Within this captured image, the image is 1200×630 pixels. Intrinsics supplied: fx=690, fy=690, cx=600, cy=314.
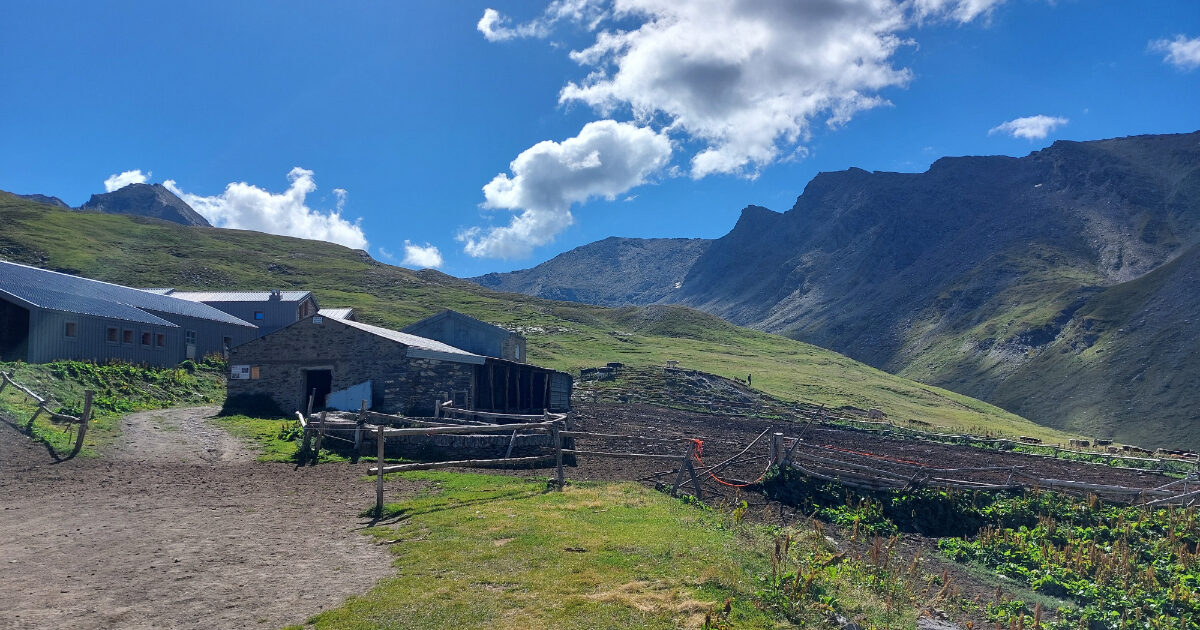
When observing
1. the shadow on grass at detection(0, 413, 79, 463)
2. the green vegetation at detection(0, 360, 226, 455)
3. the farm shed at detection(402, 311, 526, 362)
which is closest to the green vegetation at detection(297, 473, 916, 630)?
the shadow on grass at detection(0, 413, 79, 463)

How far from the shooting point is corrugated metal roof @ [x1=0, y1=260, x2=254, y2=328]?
1390 inches

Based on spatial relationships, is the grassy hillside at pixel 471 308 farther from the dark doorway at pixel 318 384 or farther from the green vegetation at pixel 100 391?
the dark doorway at pixel 318 384

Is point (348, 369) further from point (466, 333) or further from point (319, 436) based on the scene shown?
point (466, 333)

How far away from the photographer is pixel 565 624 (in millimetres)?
8023

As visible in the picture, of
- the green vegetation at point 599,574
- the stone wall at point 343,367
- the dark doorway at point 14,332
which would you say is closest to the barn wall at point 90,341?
the dark doorway at point 14,332

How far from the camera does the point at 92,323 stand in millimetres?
36375

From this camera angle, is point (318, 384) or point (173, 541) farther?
point (318, 384)

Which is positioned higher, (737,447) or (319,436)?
(319,436)

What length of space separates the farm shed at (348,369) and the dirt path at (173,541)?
8.99 meters

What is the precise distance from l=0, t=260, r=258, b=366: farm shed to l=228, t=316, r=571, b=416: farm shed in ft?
34.8

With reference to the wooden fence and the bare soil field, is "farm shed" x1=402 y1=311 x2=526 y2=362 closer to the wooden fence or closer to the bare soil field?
the bare soil field

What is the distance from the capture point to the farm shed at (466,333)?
43.7 metres

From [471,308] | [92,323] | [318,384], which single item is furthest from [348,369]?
[471,308]

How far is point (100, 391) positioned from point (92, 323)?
867 centimetres
